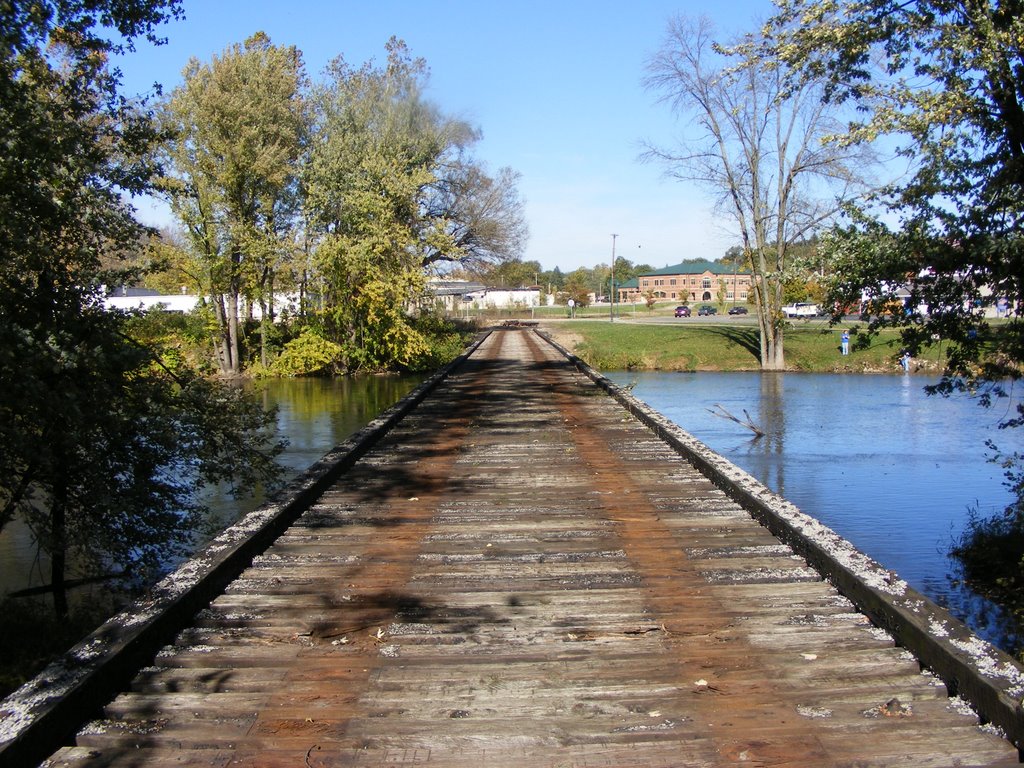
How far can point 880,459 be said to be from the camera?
1462cm

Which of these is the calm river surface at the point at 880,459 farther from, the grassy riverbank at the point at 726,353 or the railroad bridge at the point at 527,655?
the grassy riverbank at the point at 726,353

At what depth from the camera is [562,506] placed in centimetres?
645

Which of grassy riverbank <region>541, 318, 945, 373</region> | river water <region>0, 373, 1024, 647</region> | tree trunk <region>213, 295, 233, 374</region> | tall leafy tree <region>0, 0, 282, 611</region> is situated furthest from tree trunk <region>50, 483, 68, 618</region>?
grassy riverbank <region>541, 318, 945, 373</region>

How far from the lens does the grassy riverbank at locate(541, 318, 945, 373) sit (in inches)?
1299

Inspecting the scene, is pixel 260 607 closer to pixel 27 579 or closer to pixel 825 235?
pixel 27 579

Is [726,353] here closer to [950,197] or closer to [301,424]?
[301,424]

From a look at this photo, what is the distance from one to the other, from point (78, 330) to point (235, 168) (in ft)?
73.1

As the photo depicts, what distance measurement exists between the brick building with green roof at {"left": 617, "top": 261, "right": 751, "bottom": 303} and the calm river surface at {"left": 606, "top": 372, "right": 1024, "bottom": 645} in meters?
105

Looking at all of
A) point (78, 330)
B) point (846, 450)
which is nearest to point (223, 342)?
point (846, 450)

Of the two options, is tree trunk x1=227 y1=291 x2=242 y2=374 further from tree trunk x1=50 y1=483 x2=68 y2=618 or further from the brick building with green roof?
the brick building with green roof

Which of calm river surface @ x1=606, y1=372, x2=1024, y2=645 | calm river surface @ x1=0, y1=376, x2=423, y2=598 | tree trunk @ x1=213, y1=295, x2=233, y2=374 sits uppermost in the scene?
tree trunk @ x1=213, y1=295, x2=233, y2=374

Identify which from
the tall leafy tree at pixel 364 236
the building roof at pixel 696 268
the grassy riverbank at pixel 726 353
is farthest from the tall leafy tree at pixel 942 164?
the building roof at pixel 696 268

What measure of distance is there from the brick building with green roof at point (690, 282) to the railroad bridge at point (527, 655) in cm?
12370

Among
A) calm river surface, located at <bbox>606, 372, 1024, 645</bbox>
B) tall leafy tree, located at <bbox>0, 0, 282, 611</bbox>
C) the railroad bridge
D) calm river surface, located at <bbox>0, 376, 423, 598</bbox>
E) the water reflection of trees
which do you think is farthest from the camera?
the water reflection of trees
